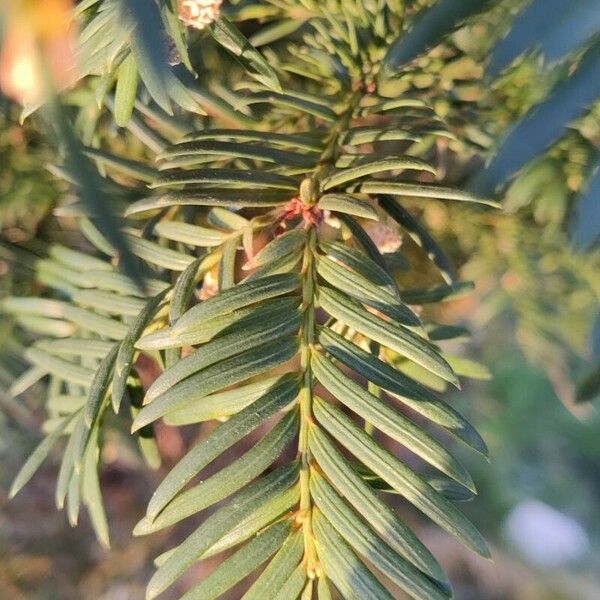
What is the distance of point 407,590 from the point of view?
0.20 meters

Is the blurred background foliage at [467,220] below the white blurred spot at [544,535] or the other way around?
the other way around

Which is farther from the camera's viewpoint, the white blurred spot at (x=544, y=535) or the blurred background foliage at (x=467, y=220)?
the white blurred spot at (x=544, y=535)

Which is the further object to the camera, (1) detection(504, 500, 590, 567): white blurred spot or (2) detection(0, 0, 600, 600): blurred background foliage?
(1) detection(504, 500, 590, 567): white blurred spot

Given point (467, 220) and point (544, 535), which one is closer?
point (467, 220)

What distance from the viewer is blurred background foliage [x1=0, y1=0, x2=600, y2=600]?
154 mm

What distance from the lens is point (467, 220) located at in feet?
1.33

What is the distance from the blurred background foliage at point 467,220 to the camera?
15cm

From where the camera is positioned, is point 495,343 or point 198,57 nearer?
point 198,57

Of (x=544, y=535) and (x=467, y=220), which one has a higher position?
(x=467, y=220)

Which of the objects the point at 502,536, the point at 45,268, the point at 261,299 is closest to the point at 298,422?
the point at 261,299

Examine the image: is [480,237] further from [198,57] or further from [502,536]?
[502,536]

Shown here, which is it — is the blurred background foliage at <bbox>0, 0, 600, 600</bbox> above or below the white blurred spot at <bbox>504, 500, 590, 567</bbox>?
above

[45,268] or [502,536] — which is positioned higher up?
[45,268]

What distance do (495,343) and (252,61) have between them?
1.86 ft
